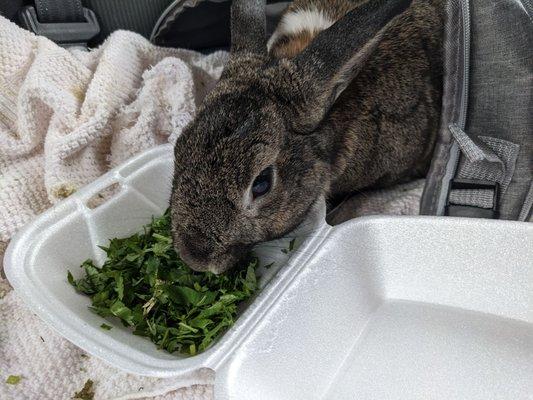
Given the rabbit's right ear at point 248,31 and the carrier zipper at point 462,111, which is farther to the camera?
the rabbit's right ear at point 248,31

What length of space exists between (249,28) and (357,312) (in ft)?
2.54

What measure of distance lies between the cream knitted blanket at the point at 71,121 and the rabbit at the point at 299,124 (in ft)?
0.84

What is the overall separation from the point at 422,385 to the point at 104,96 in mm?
1219

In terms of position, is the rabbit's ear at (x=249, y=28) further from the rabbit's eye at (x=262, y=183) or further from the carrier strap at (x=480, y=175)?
the carrier strap at (x=480, y=175)

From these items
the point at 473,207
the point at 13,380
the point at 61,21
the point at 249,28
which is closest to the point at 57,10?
the point at 61,21

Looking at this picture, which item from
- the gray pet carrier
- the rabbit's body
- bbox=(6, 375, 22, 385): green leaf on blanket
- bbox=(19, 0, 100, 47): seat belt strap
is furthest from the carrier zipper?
bbox=(19, 0, 100, 47): seat belt strap

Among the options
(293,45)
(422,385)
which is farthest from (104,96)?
(422,385)

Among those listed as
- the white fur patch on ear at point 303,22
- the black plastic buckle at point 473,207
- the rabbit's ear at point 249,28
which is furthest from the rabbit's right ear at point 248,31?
the black plastic buckle at point 473,207

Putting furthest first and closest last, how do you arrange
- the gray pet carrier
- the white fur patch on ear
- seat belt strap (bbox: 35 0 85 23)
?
seat belt strap (bbox: 35 0 85 23), the white fur patch on ear, the gray pet carrier

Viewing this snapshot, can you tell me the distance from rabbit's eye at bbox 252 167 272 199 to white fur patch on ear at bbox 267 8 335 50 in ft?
1.97

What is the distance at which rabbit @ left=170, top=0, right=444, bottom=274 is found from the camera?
1188 millimetres

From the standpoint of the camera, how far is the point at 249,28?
1.51m

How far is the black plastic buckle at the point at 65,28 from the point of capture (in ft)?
6.22

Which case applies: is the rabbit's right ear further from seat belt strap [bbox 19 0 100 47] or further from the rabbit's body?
seat belt strap [bbox 19 0 100 47]
